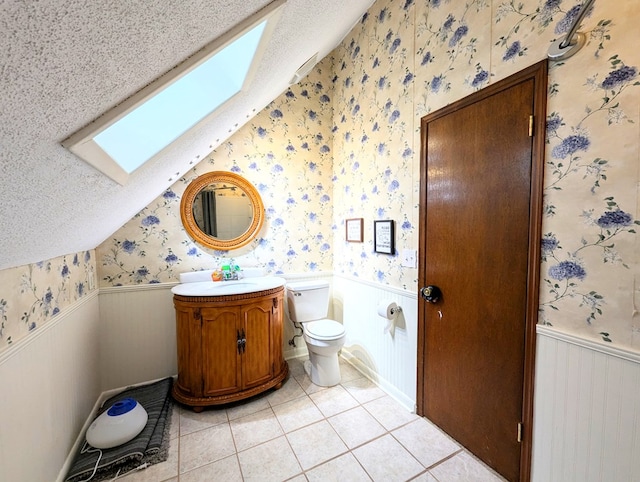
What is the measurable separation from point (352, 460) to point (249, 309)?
1.13 m

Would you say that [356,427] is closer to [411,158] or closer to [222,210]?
[411,158]

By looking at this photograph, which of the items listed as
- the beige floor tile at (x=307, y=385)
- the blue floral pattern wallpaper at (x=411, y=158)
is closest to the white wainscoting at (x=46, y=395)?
the blue floral pattern wallpaper at (x=411, y=158)

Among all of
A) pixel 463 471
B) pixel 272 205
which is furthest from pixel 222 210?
pixel 463 471

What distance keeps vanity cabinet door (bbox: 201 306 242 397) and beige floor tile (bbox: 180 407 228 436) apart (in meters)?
0.14

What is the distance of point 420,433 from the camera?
1719 mm

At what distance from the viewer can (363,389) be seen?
2.20 metres

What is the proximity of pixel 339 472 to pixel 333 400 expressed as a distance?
0.61 metres

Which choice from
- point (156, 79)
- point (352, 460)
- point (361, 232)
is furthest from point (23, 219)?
point (361, 232)

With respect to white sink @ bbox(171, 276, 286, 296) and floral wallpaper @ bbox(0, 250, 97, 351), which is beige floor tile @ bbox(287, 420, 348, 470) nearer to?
white sink @ bbox(171, 276, 286, 296)

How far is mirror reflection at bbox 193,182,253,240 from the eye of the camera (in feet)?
7.72

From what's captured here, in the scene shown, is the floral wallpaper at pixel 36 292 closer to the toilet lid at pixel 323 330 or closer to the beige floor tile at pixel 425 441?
the toilet lid at pixel 323 330

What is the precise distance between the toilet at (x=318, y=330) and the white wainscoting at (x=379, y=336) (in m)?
0.26

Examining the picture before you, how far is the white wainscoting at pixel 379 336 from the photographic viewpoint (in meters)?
1.94

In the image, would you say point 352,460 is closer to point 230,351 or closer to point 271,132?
point 230,351
